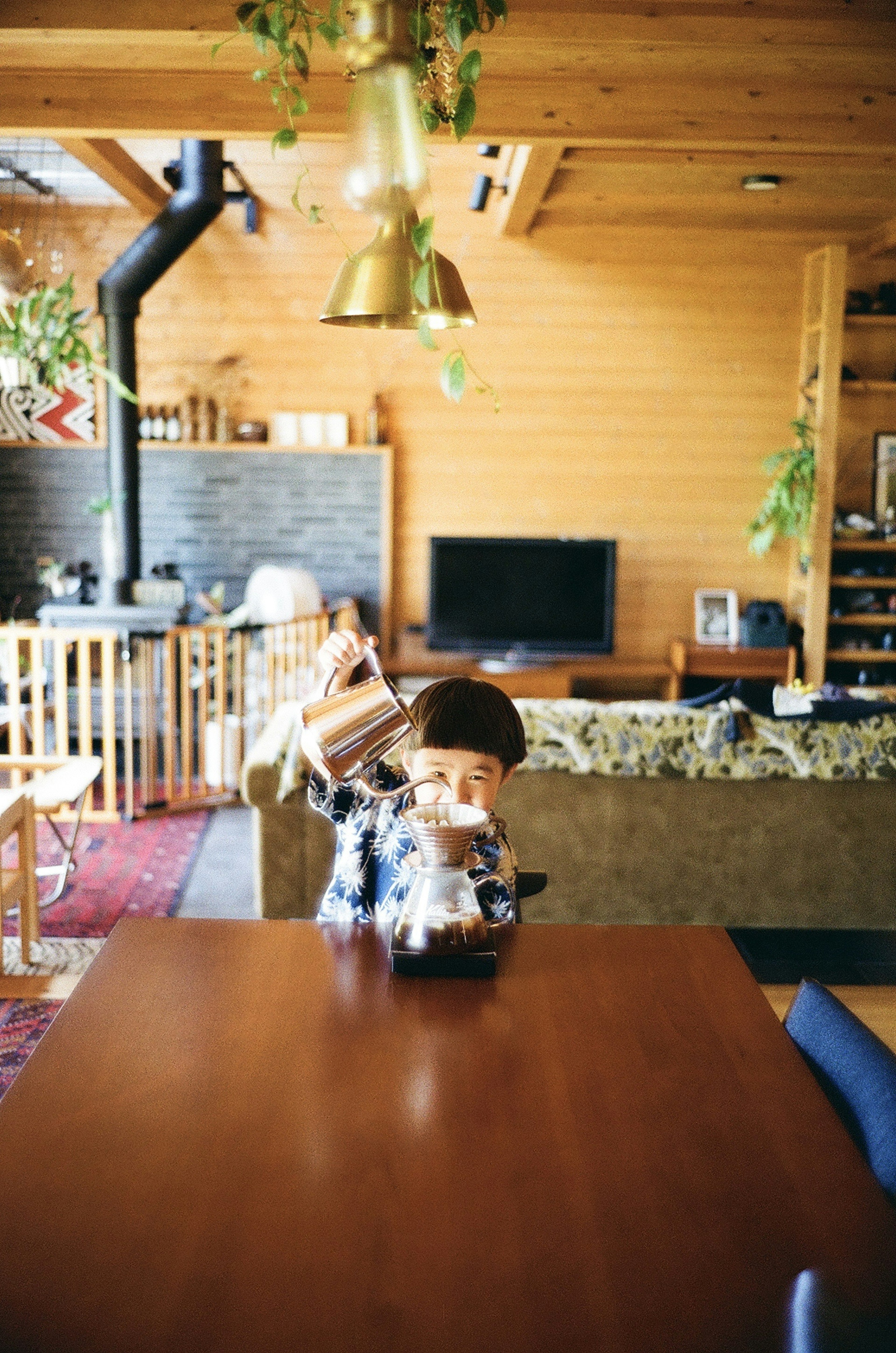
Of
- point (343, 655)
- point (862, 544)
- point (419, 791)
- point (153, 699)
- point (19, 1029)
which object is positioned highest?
point (862, 544)

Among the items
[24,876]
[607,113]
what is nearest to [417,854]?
[24,876]

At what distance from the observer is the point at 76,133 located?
423 centimetres

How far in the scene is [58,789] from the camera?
3.87 meters

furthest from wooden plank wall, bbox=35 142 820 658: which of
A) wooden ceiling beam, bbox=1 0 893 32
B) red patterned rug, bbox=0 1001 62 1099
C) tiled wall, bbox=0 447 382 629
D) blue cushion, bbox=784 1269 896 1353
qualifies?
blue cushion, bbox=784 1269 896 1353

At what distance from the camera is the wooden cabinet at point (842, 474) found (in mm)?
6570

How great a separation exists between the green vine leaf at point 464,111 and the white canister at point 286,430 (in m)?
5.53

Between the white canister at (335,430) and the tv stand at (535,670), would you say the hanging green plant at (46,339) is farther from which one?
the tv stand at (535,670)

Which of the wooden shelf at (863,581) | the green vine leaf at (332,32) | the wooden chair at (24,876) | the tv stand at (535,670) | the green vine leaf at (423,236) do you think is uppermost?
the green vine leaf at (332,32)

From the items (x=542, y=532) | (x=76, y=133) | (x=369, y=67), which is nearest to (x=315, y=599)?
(x=542, y=532)

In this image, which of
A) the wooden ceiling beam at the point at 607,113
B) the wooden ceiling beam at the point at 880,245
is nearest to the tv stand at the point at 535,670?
the wooden ceiling beam at the point at 880,245

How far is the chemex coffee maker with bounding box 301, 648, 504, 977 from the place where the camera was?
56.7 inches

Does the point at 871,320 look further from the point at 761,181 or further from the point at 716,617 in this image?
the point at 716,617

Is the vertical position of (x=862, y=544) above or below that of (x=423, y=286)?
below

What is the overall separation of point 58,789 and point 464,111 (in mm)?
3019
